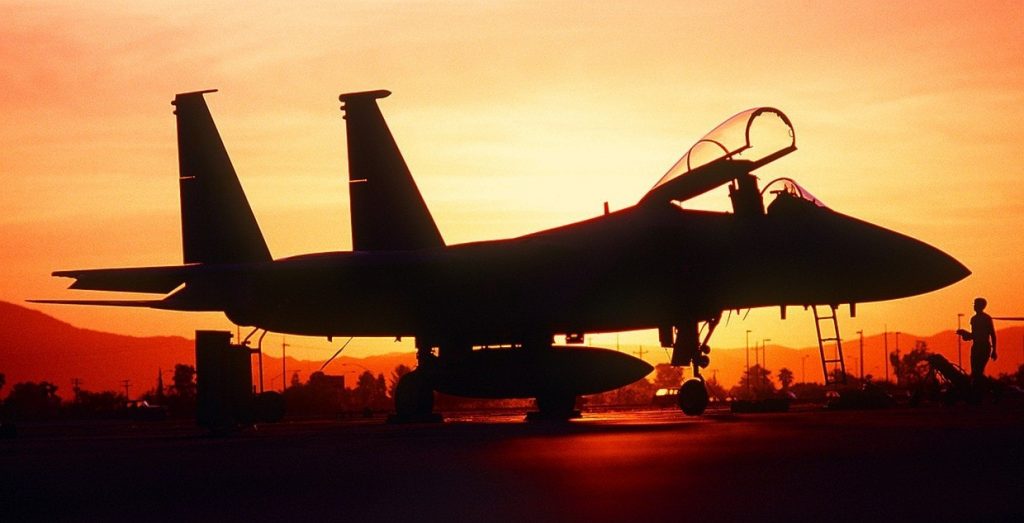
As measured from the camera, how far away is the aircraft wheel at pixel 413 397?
72.1 feet

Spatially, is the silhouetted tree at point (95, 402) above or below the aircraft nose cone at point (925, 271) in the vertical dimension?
below

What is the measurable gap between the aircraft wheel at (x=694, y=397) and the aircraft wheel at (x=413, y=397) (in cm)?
440

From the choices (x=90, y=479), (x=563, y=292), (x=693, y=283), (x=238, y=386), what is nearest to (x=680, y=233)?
(x=693, y=283)

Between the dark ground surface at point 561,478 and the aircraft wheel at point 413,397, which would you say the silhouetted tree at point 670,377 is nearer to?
the aircraft wheel at point 413,397

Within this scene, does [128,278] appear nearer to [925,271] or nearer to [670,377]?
[925,271]

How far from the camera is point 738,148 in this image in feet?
63.5

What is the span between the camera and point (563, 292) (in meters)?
20.8

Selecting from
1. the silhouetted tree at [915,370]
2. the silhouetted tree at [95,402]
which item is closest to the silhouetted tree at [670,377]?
the silhouetted tree at [915,370]

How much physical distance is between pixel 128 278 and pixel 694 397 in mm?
10203

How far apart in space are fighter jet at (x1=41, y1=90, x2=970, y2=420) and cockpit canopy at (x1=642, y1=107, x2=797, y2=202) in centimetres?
2

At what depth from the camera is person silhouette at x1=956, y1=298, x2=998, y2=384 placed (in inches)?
787

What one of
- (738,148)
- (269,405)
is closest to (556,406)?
(269,405)

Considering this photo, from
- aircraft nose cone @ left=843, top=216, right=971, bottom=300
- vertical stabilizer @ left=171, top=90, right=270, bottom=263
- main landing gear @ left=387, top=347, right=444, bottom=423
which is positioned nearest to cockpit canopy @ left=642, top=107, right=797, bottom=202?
aircraft nose cone @ left=843, top=216, right=971, bottom=300

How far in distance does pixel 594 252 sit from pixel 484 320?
2.32m
